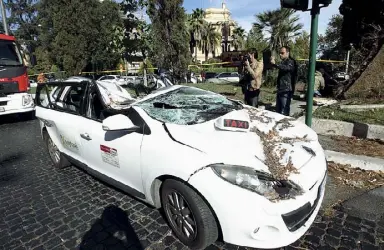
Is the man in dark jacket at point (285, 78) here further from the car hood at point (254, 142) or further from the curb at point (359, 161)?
the car hood at point (254, 142)

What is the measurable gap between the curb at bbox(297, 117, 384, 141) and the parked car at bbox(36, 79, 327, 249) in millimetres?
2574

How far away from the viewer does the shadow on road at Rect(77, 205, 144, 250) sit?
269cm

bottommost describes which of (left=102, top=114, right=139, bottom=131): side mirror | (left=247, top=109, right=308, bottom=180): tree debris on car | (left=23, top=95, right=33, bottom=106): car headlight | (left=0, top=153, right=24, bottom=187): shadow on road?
(left=0, top=153, right=24, bottom=187): shadow on road

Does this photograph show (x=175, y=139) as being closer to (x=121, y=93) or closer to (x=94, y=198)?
(x=94, y=198)

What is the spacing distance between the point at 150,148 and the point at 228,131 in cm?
76

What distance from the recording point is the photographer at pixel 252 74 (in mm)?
6426

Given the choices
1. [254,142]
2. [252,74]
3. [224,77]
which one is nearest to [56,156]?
[254,142]

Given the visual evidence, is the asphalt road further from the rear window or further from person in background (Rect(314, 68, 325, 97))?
person in background (Rect(314, 68, 325, 97))

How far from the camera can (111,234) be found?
112 inches

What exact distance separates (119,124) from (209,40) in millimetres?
42296

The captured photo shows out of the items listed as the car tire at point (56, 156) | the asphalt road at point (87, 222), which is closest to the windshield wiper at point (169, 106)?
the asphalt road at point (87, 222)

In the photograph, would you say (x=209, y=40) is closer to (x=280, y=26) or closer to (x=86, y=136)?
(x=280, y=26)

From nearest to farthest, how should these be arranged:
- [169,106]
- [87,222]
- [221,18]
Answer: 1. [87,222]
2. [169,106]
3. [221,18]

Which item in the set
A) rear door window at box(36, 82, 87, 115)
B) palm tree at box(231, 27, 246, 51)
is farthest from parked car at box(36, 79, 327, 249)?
palm tree at box(231, 27, 246, 51)
